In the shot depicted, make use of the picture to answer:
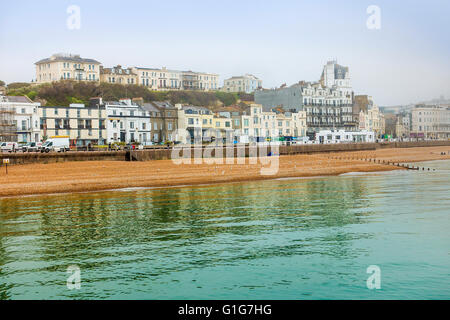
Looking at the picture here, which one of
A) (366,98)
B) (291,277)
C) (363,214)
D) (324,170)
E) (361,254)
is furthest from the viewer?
(366,98)

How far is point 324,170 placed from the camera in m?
54.5

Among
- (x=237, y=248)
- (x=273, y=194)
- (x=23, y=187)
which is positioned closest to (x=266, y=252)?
(x=237, y=248)

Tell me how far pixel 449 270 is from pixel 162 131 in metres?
77.2

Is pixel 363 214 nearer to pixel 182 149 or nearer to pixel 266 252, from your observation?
pixel 266 252

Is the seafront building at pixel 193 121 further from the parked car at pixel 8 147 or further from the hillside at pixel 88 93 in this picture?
the parked car at pixel 8 147

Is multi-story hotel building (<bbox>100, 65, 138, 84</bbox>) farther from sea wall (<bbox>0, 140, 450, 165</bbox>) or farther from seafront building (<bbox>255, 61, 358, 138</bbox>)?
sea wall (<bbox>0, 140, 450, 165</bbox>)

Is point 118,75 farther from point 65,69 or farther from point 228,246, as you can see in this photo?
point 228,246

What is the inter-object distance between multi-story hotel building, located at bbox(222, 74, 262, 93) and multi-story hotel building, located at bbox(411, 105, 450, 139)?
5696 cm

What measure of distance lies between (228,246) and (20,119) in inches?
2474

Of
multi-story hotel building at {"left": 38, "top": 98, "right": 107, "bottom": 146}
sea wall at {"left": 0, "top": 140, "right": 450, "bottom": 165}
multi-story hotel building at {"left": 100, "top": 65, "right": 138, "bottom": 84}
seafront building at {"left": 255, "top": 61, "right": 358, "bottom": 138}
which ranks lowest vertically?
sea wall at {"left": 0, "top": 140, "right": 450, "bottom": 165}

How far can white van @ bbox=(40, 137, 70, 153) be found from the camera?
190 ft

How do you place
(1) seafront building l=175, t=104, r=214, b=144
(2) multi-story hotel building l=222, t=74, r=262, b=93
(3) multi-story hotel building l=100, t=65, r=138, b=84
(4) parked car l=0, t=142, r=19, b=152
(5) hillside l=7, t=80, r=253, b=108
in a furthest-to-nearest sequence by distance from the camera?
(2) multi-story hotel building l=222, t=74, r=262, b=93 < (3) multi-story hotel building l=100, t=65, r=138, b=84 < (5) hillside l=7, t=80, r=253, b=108 < (1) seafront building l=175, t=104, r=214, b=144 < (4) parked car l=0, t=142, r=19, b=152

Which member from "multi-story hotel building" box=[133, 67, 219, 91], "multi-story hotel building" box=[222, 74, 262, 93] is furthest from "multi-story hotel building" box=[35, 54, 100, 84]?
"multi-story hotel building" box=[222, 74, 262, 93]

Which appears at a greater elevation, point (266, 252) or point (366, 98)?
point (366, 98)
